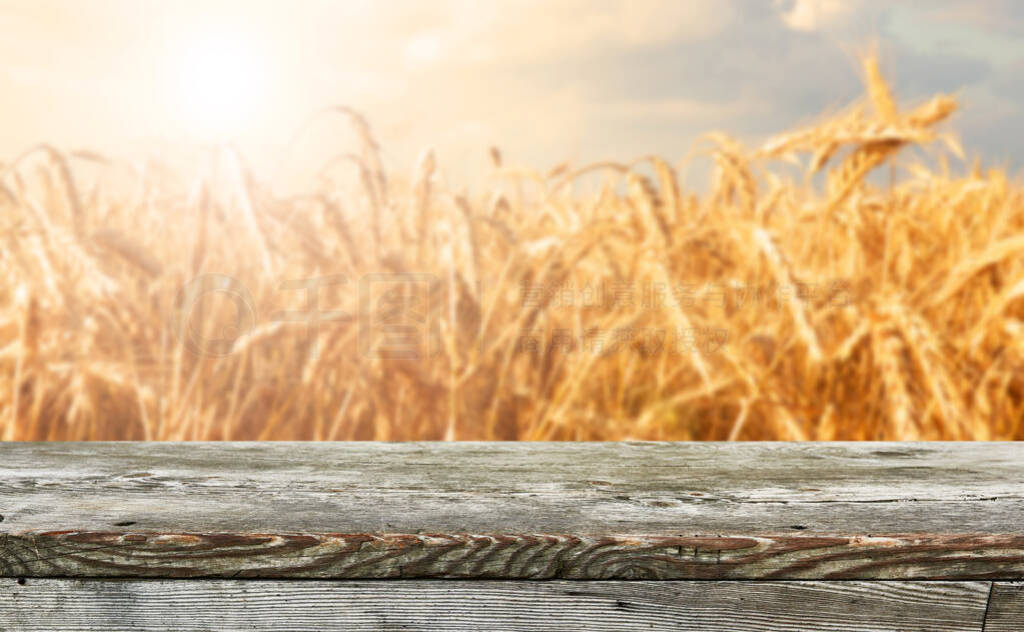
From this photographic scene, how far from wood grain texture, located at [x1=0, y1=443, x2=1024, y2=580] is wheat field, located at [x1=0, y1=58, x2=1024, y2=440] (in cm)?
54

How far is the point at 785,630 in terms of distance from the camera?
0.50m

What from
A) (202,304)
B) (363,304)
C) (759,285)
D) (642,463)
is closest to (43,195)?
(202,304)

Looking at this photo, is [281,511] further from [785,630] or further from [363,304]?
[363,304]

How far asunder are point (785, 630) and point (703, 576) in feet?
0.19

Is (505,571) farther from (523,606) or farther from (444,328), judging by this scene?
(444,328)

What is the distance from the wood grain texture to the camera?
0.49 m

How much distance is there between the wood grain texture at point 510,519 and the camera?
1.59 ft

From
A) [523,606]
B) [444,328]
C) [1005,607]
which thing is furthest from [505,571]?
[444,328]

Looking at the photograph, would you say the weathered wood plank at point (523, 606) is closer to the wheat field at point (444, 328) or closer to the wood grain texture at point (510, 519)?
the wood grain texture at point (510, 519)

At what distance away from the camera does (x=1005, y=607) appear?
50 cm

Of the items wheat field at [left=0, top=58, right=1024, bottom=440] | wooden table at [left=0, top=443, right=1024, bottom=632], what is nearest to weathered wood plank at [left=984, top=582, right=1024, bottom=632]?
wooden table at [left=0, top=443, right=1024, bottom=632]

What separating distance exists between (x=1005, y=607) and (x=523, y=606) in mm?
248

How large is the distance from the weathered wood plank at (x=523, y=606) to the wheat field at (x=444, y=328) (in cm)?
76

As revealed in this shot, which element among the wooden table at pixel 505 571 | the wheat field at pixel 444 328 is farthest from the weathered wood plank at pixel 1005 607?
the wheat field at pixel 444 328
